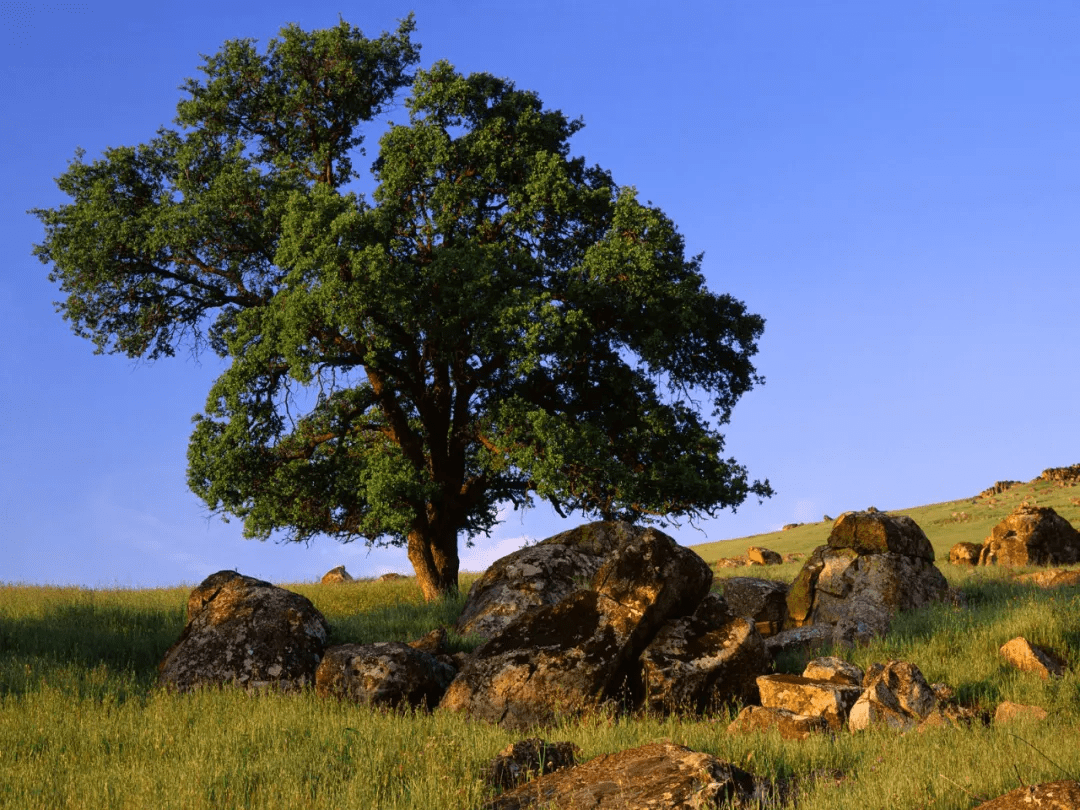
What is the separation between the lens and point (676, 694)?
577 inches

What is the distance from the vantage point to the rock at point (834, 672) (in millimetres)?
14406

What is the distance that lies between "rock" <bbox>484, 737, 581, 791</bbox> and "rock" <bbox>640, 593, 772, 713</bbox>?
14.2 ft

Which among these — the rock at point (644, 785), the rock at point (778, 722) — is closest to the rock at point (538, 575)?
the rock at point (778, 722)

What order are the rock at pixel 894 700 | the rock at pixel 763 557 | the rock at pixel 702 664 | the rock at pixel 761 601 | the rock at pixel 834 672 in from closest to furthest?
the rock at pixel 894 700
the rock at pixel 834 672
the rock at pixel 702 664
the rock at pixel 761 601
the rock at pixel 763 557

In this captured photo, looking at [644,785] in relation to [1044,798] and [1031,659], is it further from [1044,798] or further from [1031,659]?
[1031,659]

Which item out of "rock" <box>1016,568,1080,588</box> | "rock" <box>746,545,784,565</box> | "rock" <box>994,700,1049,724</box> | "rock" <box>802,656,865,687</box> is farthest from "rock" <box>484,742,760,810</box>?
"rock" <box>746,545,784,565</box>

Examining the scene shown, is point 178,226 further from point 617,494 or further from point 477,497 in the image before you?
point 617,494

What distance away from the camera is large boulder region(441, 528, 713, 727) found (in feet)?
47.5

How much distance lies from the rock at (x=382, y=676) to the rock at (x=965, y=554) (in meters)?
26.0

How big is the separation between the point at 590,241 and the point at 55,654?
17.6 metres

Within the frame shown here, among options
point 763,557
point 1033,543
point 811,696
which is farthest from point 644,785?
point 763,557

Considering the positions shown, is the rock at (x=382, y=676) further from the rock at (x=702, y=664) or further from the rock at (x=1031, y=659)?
the rock at (x=1031, y=659)

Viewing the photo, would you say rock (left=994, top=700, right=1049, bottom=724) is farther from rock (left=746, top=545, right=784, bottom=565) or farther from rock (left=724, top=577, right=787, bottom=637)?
rock (left=746, top=545, right=784, bottom=565)

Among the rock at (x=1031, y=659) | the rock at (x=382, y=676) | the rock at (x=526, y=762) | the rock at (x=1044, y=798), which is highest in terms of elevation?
the rock at (x=382, y=676)
